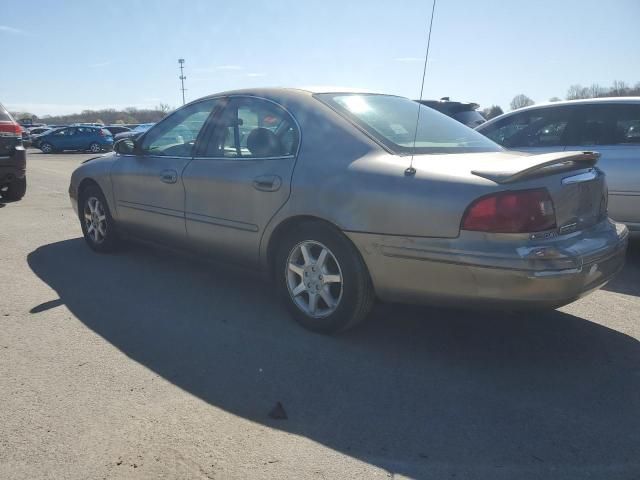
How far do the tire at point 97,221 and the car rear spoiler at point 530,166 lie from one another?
3780mm

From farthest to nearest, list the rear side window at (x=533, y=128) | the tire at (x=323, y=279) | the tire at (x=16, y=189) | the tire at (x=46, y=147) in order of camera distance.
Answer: the tire at (x=46, y=147) → the tire at (x=16, y=189) → the rear side window at (x=533, y=128) → the tire at (x=323, y=279)

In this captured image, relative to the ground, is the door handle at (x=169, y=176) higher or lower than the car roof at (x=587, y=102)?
lower

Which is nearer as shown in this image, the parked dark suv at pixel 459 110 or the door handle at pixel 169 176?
the door handle at pixel 169 176

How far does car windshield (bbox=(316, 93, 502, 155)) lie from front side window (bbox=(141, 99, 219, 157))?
1.18 m

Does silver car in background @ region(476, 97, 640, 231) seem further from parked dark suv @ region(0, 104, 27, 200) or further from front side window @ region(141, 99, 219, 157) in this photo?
parked dark suv @ region(0, 104, 27, 200)

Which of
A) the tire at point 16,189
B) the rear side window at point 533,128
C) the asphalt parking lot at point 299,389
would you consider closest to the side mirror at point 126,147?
the asphalt parking lot at point 299,389

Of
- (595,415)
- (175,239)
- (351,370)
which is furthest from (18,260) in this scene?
(595,415)

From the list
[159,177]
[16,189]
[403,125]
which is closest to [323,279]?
[403,125]

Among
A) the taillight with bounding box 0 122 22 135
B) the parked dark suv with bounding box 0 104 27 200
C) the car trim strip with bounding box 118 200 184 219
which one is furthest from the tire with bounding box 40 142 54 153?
the car trim strip with bounding box 118 200 184 219

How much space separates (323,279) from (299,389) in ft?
2.63

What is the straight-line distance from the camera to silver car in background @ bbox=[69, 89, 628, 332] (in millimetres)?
2889

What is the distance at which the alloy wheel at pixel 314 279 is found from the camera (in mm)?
3504

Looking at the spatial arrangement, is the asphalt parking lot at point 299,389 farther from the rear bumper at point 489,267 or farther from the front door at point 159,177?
the front door at point 159,177

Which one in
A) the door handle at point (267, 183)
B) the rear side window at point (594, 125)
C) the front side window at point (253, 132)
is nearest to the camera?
the door handle at point (267, 183)
